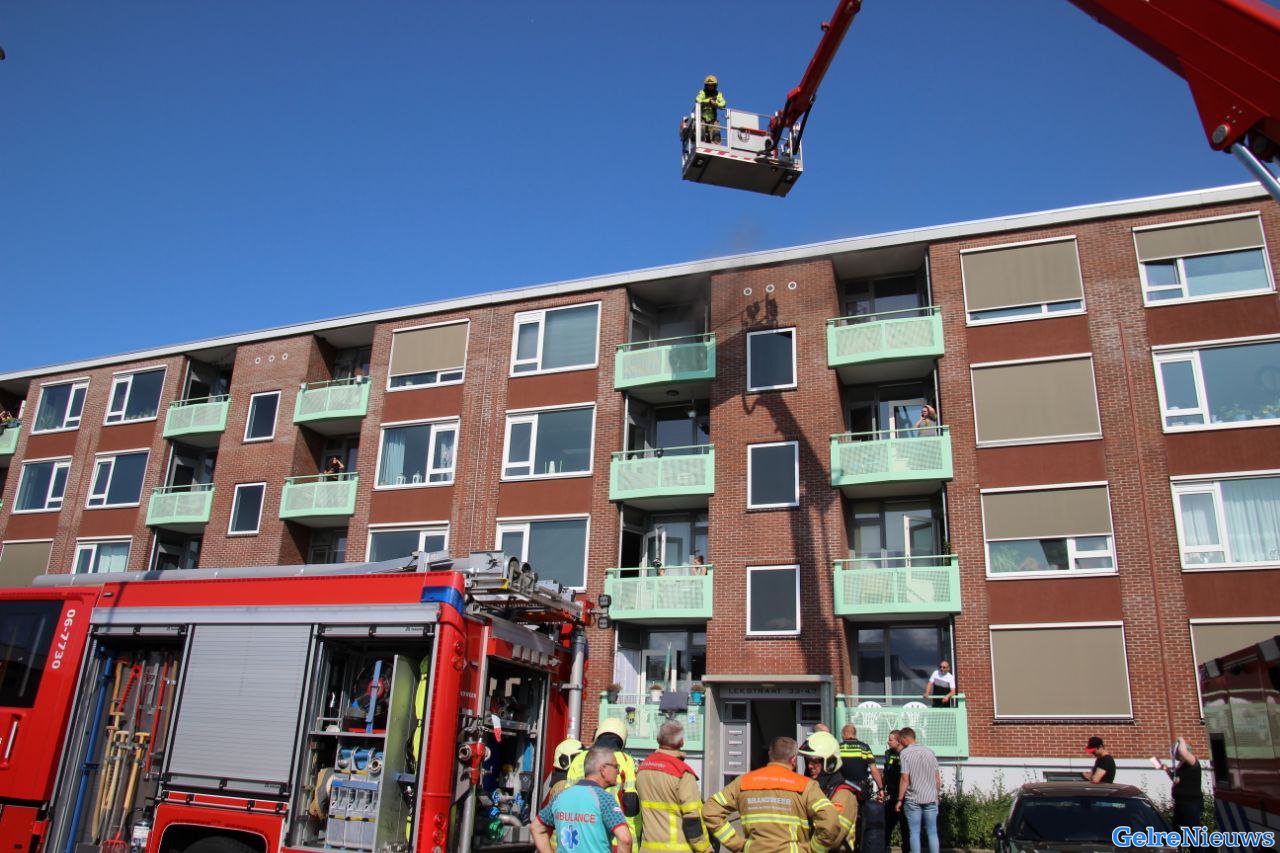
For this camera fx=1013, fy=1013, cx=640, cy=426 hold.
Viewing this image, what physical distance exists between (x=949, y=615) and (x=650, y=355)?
886 cm

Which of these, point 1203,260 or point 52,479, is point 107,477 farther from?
point 1203,260

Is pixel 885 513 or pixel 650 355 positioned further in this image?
pixel 650 355

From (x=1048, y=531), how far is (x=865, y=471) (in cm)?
367

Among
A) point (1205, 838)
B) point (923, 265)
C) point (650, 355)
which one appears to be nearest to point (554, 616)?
point (1205, 838)

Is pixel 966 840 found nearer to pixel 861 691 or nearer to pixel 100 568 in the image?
pixel 861 691

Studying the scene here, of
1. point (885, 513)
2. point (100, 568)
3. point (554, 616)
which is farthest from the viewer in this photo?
point (100, 568)

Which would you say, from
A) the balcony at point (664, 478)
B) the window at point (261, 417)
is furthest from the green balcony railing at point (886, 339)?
the window at point (261, 417)

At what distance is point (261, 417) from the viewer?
28.5 meters

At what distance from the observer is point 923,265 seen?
2312 centimetres

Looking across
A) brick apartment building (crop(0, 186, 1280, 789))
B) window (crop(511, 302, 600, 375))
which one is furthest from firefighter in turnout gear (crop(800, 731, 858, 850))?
window (crop(511, 302, 600, 375))

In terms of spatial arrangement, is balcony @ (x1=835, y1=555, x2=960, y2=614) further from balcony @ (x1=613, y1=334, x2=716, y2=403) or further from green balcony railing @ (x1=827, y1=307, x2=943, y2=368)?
balcony @ (x1=613, y1=334, x2=716, y2=403)

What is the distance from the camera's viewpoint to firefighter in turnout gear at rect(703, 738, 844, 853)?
714 centimetres

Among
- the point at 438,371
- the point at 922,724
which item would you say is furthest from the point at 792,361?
the point at 438,371

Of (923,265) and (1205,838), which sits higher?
(923,265)
